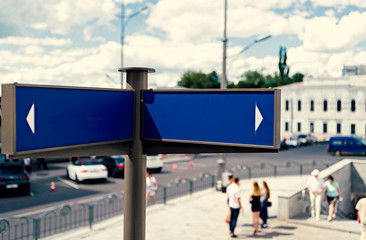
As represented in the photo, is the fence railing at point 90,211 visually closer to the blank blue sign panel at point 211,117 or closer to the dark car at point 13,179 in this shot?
the dark car at point 13,179

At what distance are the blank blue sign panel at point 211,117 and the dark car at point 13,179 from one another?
Result: 15821mm

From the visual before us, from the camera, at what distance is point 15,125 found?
7.52ft

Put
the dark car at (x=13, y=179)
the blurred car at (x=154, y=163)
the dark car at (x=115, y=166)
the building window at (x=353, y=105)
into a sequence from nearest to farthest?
the dark car at (x=13, y=179) < the dark car at (x=115, y=166) < the blurred car at (x=154, y=163) < the building window at (x=353, y=105)

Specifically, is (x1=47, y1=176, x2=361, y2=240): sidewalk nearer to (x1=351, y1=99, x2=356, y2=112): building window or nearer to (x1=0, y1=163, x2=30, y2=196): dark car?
(x1=0, y1=163, x2=30, y2=196): dark car

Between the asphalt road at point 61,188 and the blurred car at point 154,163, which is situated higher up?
the blurred car at point 154,163

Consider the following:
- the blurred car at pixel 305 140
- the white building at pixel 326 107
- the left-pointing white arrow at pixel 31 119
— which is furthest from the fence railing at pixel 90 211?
the white building at pixel 326 107

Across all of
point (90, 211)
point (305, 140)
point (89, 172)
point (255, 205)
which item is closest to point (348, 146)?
point (305, 140)

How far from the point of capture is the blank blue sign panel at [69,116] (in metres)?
2.38

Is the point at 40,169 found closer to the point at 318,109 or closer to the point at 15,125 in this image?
the point at 15,125

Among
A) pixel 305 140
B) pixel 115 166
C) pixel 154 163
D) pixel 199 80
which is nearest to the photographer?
pixel 115 166

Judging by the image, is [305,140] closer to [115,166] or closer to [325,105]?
[325,105]

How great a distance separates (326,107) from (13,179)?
54.4 m

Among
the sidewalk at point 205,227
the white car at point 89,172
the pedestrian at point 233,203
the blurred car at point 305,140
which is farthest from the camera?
the blurred car at point 305,140

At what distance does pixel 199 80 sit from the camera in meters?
114
